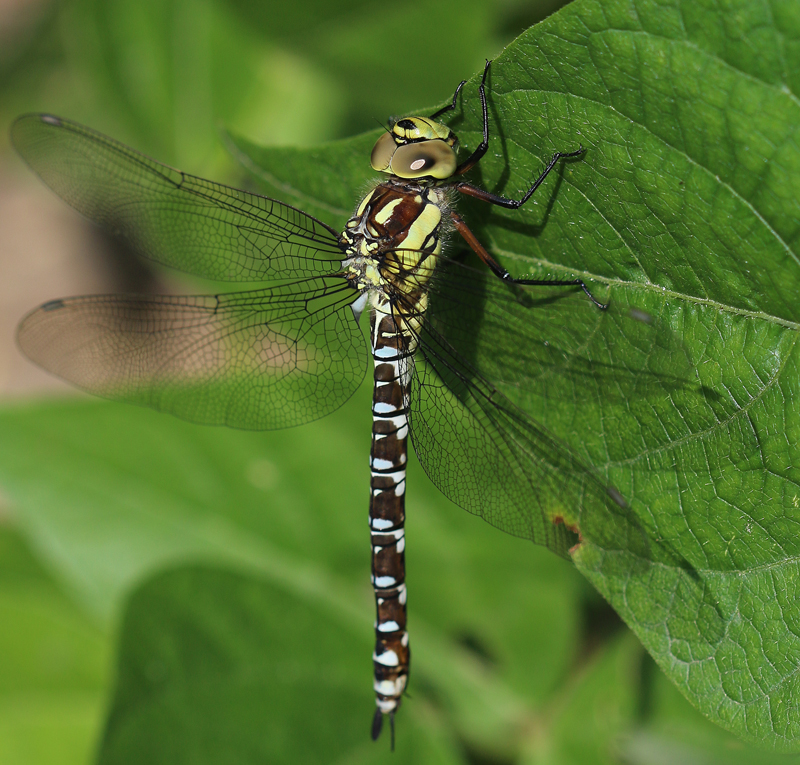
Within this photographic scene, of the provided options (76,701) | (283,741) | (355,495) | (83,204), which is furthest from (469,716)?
(83,204)

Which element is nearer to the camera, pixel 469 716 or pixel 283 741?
pixel 283 741

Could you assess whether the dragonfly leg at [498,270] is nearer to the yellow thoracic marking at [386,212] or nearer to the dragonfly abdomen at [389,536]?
the yellow thoracic marking at [386,212]

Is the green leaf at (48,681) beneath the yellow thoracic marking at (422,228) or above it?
beneath

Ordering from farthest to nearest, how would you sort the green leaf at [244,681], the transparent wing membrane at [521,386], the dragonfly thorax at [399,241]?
the green leaf at [244,681] → the dragonfly thorax at [399,241] → the transparent wing membrane at [521,386]

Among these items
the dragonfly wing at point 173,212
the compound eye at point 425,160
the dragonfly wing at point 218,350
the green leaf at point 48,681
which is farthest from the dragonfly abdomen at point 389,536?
the green leaf at point 48,681

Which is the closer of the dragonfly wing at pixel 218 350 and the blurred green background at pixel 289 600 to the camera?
the dragonfly wing at pixel 218 350

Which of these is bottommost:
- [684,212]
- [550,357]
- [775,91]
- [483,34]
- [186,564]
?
[186,564]

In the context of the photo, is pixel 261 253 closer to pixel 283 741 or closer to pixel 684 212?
pixel 684 212
